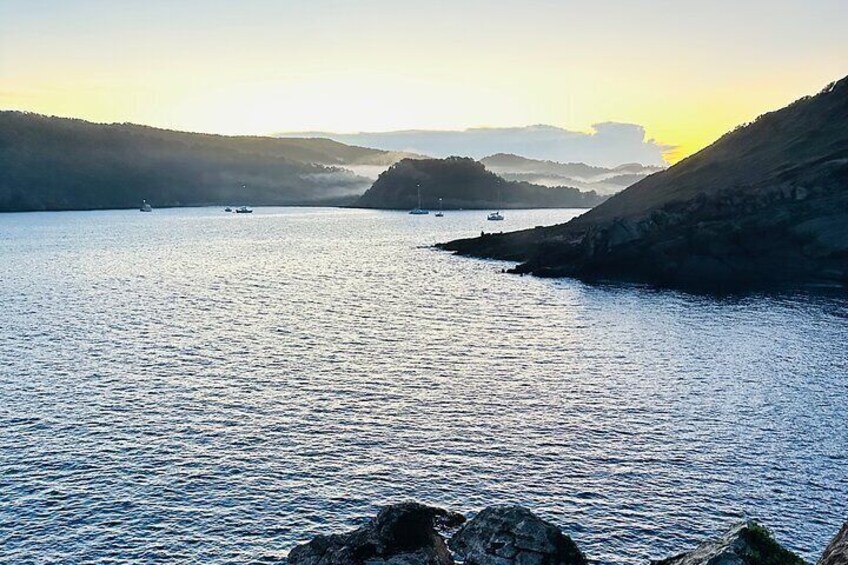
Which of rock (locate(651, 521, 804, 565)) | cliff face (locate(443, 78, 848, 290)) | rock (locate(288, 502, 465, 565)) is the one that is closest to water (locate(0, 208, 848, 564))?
rock (locate(288, 502, 465, 565))

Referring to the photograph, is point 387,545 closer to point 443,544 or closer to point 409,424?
point 443,544

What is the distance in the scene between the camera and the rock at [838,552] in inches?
1047

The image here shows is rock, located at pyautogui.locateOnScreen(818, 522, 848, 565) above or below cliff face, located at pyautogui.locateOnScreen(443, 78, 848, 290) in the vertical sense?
A: below

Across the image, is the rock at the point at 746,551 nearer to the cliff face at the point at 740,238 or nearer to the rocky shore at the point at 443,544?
the rocky shore at the point at 443,544

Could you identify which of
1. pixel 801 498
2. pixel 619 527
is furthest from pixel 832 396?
pixel 619 527

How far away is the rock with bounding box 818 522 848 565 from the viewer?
26.6m

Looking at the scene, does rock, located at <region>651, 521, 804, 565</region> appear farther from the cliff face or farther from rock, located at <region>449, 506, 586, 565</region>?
the cliff face

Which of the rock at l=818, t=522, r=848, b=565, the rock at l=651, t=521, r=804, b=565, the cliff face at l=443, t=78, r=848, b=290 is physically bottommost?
the rock at l=651, t=521, r=804, b=565

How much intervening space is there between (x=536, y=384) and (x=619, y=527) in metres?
30.2

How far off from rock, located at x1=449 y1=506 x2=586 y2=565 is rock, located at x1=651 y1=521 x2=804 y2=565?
6.31 metres

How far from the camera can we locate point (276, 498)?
45250mm

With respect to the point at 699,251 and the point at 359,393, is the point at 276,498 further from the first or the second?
the point at 699,251

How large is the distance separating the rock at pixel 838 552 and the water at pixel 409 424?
11.9 m

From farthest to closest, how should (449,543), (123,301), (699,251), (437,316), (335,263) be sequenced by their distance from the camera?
(335,263) → (699,251) → (123,301) → (437,316) → (449,543)
